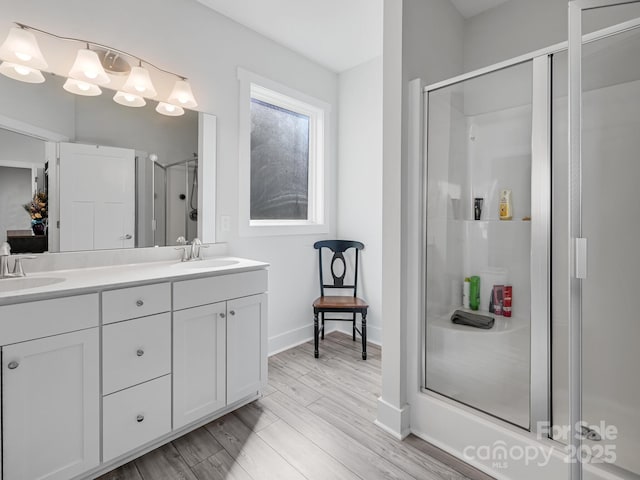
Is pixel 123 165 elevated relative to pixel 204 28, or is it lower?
lower

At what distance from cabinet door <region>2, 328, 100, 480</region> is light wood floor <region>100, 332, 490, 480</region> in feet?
0.85

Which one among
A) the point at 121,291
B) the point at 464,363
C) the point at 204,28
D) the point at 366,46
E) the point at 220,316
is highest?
the point at 366,46

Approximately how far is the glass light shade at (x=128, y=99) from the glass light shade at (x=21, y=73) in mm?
351

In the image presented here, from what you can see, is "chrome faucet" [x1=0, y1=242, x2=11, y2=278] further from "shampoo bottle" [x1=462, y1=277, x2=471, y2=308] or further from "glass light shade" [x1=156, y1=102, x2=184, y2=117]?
"shampoo bottle" [x1=462, y1=277, x2=471, y2=308]

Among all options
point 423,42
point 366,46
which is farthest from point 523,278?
point 366,46

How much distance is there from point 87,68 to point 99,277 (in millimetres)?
1188

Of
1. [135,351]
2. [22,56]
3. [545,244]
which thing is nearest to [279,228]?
[135,351]

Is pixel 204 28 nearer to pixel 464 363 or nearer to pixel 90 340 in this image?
pixel 90 340

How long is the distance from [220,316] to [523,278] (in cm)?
163

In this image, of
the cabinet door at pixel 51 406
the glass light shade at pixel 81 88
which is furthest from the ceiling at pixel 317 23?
the cabinet door at pixel 51 406

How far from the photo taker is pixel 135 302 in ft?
4.96

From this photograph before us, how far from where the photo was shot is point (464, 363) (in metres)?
1.77

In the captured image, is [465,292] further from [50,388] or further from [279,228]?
[50,388]

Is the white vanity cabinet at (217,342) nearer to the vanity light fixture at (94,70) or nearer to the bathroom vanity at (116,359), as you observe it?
the bathroom vanity at (116,359)
